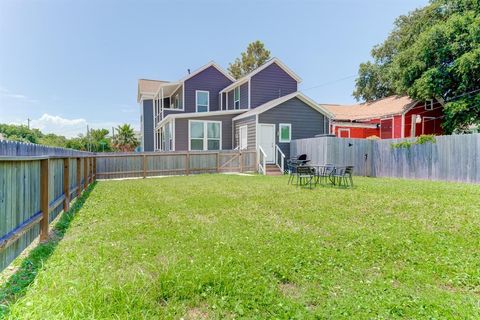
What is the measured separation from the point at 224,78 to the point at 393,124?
1309 cm

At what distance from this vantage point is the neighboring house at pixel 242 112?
627 inches

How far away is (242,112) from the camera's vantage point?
17.8m

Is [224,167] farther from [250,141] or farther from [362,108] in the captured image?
[362,108]

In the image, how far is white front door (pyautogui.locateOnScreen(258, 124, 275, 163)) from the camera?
15672 mm

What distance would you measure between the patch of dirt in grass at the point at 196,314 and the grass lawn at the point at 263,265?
1 cm

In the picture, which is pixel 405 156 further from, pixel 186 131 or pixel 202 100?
pixel 202 100

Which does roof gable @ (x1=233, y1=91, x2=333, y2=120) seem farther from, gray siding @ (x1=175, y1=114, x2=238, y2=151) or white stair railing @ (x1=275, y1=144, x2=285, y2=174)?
white stair railing @ (x1=275, y1=144, x2=285, y2=174)

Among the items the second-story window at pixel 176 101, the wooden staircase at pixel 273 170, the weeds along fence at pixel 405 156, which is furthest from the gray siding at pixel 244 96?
the second-story window at pixel 176 101

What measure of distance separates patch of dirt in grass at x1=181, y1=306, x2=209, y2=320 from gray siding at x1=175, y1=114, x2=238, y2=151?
1496 centimetres

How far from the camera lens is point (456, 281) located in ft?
9.40

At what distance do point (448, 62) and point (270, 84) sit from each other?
11.3 metres

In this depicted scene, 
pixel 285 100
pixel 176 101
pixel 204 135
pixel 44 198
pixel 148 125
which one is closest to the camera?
pixel 44 198

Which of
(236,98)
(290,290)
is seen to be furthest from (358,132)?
(290,290)

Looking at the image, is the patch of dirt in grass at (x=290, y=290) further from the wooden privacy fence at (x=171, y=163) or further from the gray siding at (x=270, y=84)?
the gray siding at (x=270, y=84)
